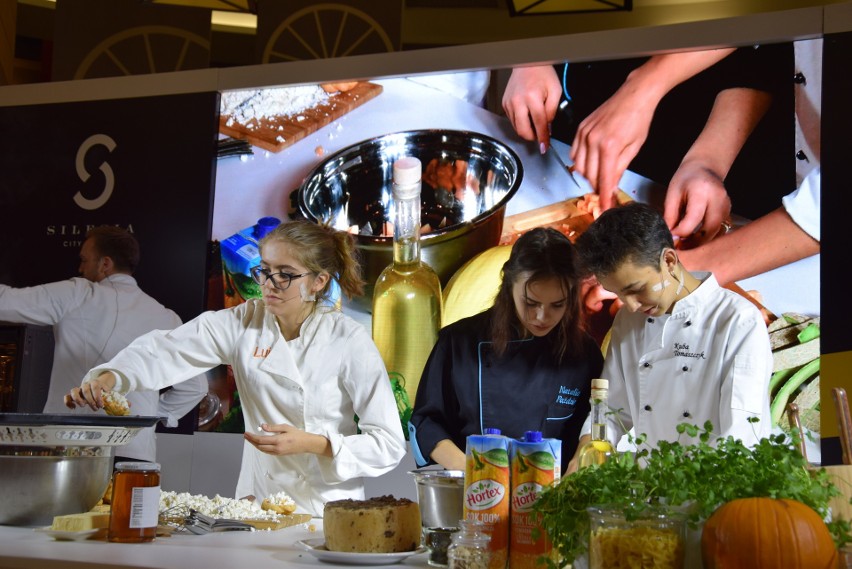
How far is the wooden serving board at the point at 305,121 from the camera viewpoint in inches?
142

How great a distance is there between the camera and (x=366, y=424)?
303 cm

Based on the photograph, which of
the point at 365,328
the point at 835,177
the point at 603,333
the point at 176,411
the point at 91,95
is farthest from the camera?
the point at 91,95

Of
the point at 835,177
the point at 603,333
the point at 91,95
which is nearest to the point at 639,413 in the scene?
the point at 603,333

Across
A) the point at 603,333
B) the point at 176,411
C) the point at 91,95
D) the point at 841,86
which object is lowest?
the point at 176,411

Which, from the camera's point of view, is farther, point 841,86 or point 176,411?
point 176,411

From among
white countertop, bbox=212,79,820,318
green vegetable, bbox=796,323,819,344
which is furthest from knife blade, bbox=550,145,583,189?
green vegetable, bbox=796,323,819,344

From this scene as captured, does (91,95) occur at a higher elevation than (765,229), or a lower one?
higher

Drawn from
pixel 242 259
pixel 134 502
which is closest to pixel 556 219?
pixel 242 259

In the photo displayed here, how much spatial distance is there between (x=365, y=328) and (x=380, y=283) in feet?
0.56

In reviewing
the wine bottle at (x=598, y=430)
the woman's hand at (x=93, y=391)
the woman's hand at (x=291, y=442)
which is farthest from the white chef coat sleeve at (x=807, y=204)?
the woman's hand at (x=93, y=391)

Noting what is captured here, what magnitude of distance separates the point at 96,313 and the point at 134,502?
2052 mm

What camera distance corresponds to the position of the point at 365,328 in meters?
3.38

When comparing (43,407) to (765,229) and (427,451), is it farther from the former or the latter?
(765,229)

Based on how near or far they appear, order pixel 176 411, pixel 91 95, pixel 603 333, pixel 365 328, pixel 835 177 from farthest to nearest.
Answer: pixel 91 95 < pixel 176 411 < pixel 365 328 < pixel 603 333 < pixel 835 177
